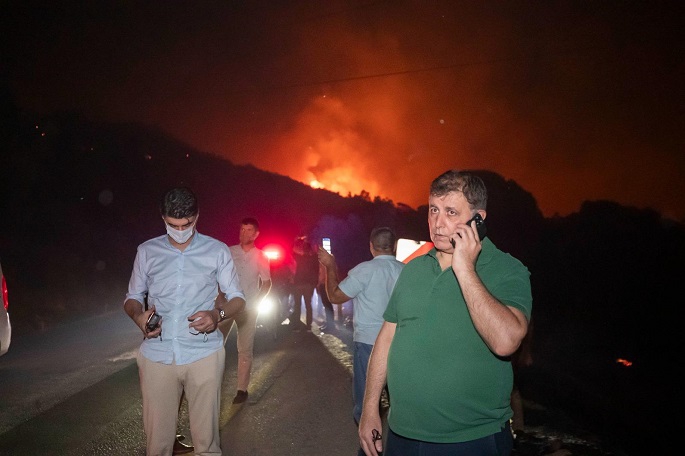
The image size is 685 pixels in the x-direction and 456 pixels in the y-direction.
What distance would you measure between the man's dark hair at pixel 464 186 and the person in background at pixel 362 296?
232 cm

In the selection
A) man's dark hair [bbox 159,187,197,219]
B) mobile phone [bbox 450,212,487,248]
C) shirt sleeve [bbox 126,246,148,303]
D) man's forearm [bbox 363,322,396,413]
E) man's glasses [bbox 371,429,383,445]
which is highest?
man's dark hair [bbox 159,187,197,219]

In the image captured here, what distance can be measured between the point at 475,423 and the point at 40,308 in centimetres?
1617

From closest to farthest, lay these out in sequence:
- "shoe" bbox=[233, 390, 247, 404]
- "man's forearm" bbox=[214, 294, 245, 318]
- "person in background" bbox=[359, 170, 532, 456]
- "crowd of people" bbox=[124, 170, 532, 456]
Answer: "person in background" bbox=[359, 170, 532, 456] → "crowd of people" bbox=[124, 170, 532, 456] → "man's forearm" bbox=[214, 294, 245, 318] → "shoe" bbox=[233, 390, 247, 404]

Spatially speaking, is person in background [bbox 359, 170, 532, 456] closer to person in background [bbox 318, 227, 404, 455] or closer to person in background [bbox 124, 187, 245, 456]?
person in background [bbox 124, 187, 245, 456]

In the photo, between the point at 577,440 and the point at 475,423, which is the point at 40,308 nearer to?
the point at 577,440

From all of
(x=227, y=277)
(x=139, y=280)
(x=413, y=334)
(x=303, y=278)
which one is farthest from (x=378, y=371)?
(x=303, y=278)

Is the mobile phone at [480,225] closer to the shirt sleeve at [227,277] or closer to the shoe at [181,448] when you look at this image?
the shirt sleeve at [227,277]

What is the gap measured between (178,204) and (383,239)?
2.04m

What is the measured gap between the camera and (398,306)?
2828 mm

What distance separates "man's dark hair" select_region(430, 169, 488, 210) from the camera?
105 inches

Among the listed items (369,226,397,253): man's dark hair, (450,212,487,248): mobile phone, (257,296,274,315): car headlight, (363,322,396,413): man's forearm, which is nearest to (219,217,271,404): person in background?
(369,226,397,253): man's dark hair

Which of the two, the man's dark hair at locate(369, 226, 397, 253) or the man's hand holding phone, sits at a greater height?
the man's dark hair at locate(369, 226, 397, 253)

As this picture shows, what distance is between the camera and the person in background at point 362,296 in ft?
16.3

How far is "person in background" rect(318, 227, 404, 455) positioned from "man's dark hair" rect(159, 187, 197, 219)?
1.32 meters
